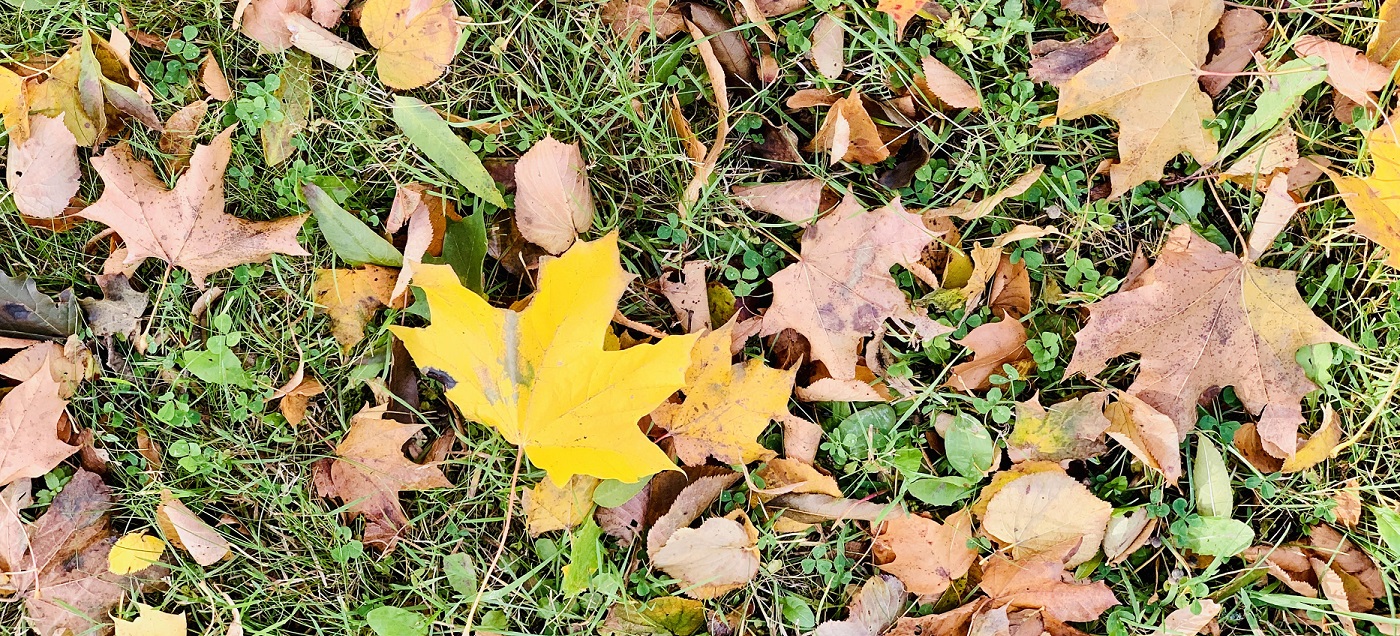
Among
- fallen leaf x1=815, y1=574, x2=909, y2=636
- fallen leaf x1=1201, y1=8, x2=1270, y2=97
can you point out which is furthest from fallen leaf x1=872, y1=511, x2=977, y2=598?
fallen leaf x1=1201, y1=8, x2=1270, y2=97

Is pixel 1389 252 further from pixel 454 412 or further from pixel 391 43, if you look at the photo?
pixel 391 43

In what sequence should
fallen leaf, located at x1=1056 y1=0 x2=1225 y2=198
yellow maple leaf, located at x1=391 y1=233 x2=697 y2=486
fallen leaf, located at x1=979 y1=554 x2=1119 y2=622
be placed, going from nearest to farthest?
1. yellow maple leaf, located at x1=391 y1=233 x2=697 y2=486
2. fallen leaf, located at x1=1056 y1=0 x2=1225 y2=198
3. fallen leaf, located at x1=979 y1=554 x2=1119 y2=622

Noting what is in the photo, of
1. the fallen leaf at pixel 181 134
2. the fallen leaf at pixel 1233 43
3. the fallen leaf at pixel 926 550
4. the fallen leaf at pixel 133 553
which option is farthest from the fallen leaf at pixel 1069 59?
the fallen leaf at pixel 133 553

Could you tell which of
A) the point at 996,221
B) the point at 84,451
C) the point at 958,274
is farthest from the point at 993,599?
the point at 84,451

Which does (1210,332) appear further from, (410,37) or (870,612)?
(410,37)

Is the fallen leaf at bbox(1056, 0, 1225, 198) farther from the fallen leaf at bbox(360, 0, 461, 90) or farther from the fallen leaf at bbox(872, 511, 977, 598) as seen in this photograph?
the fallen leaf at bbox(360, 0, 461, 90)

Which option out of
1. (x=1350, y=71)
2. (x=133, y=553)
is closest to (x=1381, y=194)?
(x=1350, y=71)
